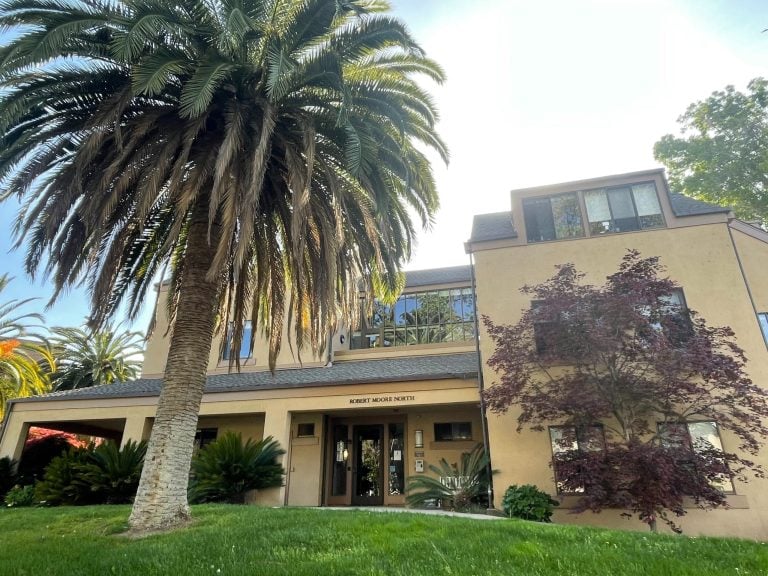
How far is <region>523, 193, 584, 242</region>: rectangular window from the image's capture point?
1326cm

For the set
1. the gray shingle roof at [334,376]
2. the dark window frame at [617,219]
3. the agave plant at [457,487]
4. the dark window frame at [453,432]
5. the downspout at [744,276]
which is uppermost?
the dark window frame at [617,219]

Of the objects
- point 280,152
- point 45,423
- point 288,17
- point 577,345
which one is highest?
point 288,17

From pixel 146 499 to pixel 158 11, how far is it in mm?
7367

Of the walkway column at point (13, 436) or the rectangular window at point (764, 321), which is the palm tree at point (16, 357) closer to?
the walkway column at point (13, 436)

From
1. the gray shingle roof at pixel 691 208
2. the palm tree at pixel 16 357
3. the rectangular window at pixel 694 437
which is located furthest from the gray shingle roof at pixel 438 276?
the palm tree at pixel 16 357

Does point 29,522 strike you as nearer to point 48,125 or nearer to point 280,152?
point 48,125

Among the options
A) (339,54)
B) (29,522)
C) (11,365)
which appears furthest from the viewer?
(11,365)

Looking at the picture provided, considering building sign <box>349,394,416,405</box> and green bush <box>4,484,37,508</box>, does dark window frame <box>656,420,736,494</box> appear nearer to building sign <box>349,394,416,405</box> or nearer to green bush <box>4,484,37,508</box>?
building sign <box>349,394,416,405</box>

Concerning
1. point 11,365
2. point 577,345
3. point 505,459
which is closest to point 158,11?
point 577,345

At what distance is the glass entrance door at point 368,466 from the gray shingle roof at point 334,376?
2203mm

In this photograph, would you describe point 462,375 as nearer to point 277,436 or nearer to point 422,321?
point 422,321

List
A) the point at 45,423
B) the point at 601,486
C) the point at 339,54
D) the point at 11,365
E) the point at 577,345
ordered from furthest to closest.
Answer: the point at 11,365
the point at 45,423
the point at 577,345
the point at 601,486
the point at 339,54

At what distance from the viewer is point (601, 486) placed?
9227 millimetres

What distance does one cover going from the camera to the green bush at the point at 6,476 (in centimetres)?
1438
